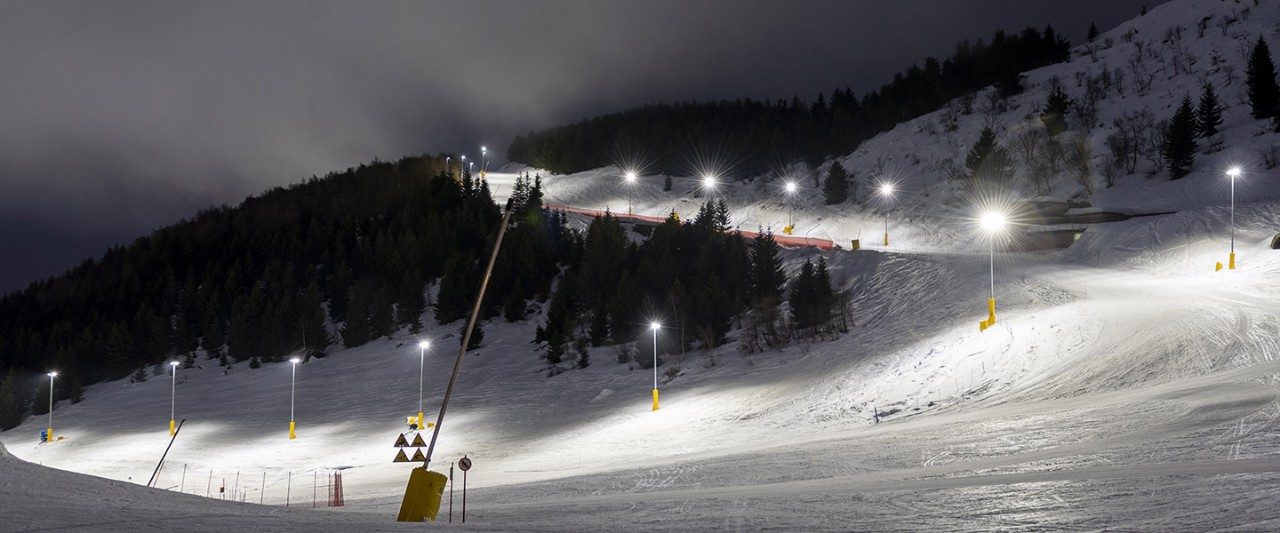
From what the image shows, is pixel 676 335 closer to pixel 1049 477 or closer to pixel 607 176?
pixel 1049 477

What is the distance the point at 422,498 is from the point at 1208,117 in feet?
212

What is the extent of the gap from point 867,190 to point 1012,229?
2269cm

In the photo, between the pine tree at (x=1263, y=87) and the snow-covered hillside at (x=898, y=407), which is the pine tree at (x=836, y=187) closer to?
the snow-covered hillside at (x=898, y=407)

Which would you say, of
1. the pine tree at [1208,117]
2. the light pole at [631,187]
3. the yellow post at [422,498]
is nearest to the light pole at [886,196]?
the pine tree at [1208,117]

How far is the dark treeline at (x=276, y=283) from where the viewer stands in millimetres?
58719

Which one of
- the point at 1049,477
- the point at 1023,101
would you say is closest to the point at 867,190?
the point at 1023,101

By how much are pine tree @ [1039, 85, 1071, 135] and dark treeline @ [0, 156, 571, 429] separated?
141 ft

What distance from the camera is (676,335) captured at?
4112 cm

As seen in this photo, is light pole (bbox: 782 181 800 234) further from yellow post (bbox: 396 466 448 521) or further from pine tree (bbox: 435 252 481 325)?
yellow post (bbox: 396 466 448 521)

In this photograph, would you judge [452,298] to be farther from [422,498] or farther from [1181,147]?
[1181,147]

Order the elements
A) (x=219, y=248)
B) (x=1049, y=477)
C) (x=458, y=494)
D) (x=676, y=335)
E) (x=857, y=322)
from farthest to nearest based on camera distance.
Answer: (x=219, y=248) < (x=676, y=335) < (x=857, y=322) < (x=458, y=494) < (x=1049, y=477)

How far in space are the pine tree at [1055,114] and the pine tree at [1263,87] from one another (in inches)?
513

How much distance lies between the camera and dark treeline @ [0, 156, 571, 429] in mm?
58719

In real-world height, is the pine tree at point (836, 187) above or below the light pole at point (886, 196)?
above
